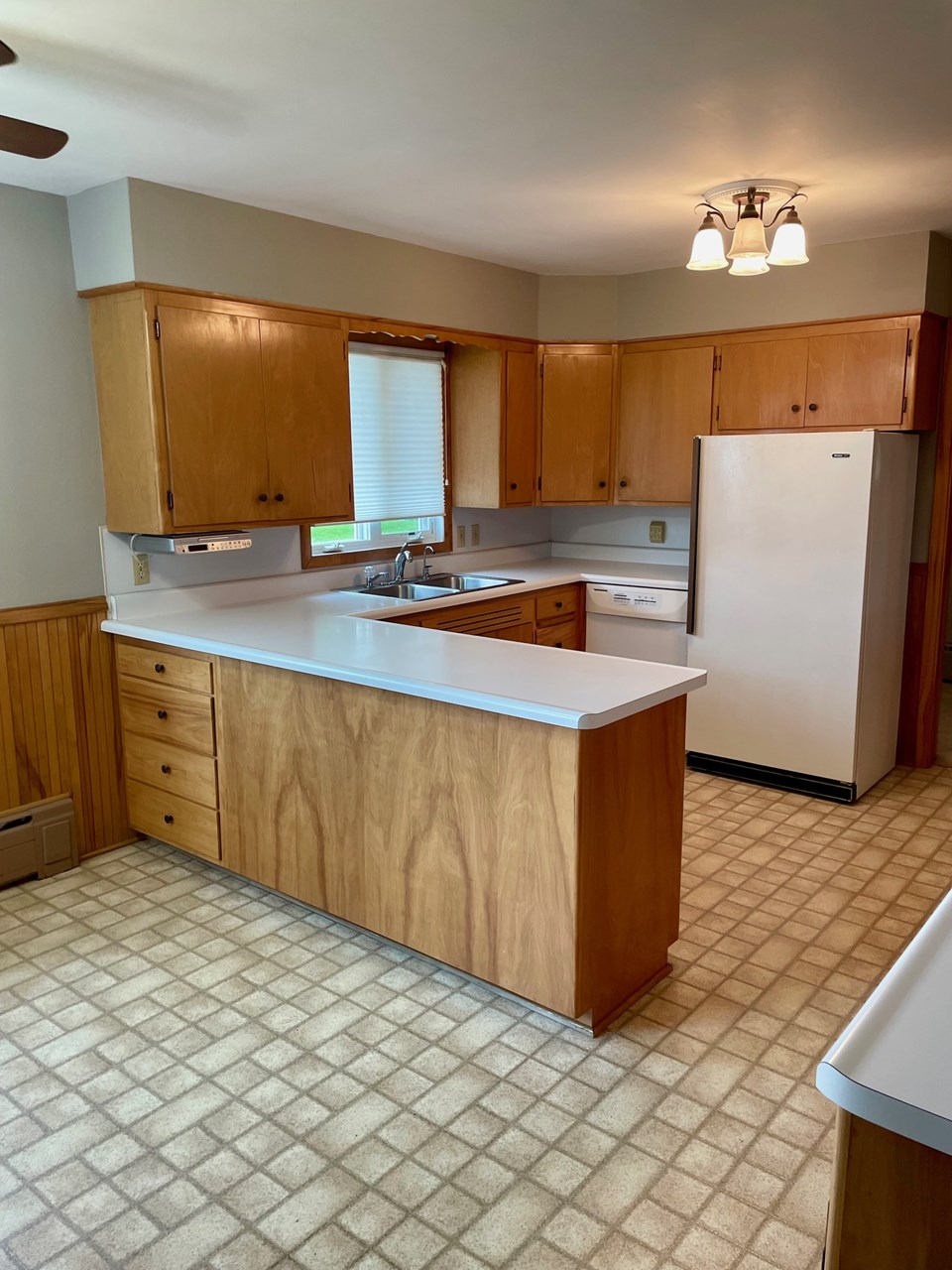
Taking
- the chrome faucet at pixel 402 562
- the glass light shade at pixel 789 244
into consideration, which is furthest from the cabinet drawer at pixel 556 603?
the glass light shade at pixel 789 244

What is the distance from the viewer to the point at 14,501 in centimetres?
309

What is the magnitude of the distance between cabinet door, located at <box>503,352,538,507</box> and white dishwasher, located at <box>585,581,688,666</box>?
0.63 metres

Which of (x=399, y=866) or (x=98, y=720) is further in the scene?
(x=98, y=720)

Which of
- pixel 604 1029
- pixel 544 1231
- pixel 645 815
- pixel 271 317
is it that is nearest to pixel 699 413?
pixel 271 317

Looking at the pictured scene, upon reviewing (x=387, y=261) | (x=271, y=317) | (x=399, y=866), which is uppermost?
(x=387, y=261)

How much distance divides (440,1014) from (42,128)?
2.33 metres

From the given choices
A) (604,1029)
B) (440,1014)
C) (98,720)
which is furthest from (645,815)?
(98,720)

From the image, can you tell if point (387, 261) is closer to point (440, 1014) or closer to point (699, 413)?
point (699, 413)

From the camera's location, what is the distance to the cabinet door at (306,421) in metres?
3.42

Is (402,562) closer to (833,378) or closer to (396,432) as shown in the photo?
(396,432)

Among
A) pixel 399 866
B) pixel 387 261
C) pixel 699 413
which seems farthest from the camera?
pixel 699 413

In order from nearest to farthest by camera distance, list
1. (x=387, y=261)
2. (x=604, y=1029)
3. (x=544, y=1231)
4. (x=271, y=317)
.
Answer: (x=544, y=1231) → (x=604, y=1029) → (x=271, y=317) → (x=387, y=261)

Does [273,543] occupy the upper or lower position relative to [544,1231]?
upper

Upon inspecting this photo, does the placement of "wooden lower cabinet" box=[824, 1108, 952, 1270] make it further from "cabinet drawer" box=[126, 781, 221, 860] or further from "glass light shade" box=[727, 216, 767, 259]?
"glass light shade" box=[727, 216, 767, 259]
